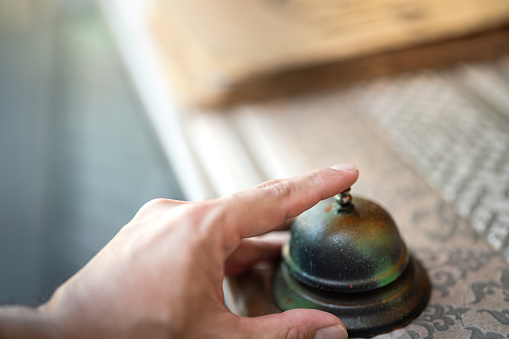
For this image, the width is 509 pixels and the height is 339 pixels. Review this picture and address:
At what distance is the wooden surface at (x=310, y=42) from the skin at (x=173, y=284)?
0.97 metres

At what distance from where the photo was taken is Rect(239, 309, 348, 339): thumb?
578 millimetres

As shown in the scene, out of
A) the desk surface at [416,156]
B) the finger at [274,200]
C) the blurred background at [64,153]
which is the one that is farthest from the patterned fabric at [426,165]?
the blurred background at [64,153]

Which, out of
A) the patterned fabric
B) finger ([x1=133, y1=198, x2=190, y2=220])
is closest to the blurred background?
the patterned fabric

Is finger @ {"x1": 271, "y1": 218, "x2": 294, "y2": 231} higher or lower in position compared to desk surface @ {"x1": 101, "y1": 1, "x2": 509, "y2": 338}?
higher

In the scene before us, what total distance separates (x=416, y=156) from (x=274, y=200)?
2.20ft

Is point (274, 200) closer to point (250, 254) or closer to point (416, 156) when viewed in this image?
point (250, 254)

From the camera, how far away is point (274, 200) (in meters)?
0.62

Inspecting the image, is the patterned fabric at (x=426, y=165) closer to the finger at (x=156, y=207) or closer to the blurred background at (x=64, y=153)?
the finger at (x=156, y=207)

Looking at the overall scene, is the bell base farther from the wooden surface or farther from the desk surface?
the wooden surface

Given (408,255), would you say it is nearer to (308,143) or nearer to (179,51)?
(308,143)

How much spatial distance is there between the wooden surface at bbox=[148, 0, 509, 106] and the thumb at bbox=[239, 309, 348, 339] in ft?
3.40

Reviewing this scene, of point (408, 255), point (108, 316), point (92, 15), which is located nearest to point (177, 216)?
point (108, 316)

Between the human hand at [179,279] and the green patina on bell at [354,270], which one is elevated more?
the human hand at [179,279]

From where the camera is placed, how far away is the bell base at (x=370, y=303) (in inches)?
25.9
